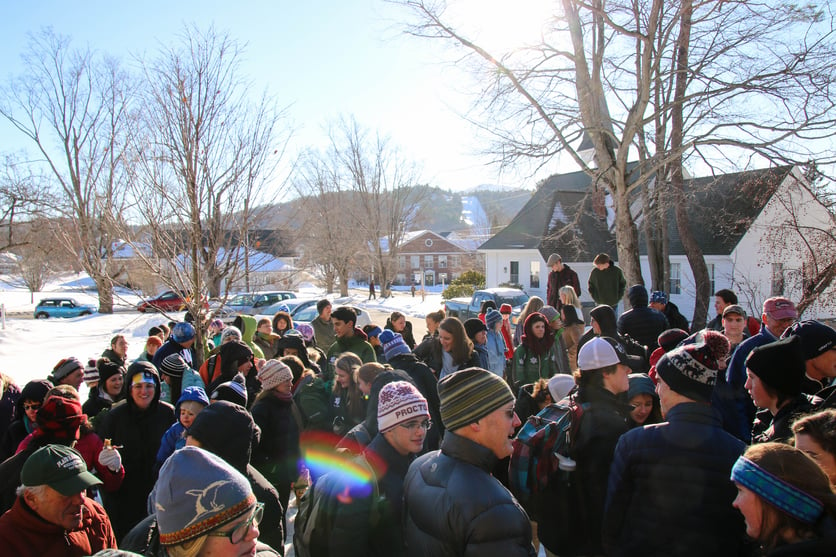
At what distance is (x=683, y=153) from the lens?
13352 millimetres

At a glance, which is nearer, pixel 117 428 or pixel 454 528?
pixel 454 528

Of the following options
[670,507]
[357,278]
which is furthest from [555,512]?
[357,278]

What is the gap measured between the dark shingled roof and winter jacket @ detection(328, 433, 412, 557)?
12.8 meters

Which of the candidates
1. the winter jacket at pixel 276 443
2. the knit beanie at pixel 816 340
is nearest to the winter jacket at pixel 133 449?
the winter jacket at pixel 276 443

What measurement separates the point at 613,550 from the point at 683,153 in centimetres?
1293

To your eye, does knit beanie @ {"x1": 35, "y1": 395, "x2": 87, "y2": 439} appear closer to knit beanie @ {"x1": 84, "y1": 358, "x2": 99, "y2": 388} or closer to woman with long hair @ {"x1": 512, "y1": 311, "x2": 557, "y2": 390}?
knit beanie @ {"x1": 84, "y1": 358, "x2": 99, "y2": 388}

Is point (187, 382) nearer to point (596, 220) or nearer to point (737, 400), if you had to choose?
point (737, 400)

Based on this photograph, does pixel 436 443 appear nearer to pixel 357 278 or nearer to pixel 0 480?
pixel 0 480

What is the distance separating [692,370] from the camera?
2.60 m

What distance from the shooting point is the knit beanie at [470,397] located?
2240mm

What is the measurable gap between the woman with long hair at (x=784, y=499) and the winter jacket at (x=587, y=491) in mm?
1170

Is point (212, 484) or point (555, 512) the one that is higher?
point (212, 484)

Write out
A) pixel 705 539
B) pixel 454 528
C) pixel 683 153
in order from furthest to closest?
pixel 683 153 < pixel 705 539 < pixel 454 528

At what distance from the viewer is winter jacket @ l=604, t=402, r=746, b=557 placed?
8.02 feet
